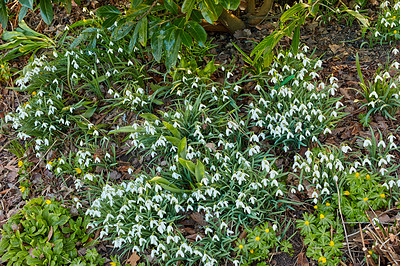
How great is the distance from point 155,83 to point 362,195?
2.14 meters

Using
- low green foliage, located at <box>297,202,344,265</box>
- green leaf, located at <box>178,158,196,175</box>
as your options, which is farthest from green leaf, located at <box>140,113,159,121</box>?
low green foliage, located at <box>297,202,344,265</box>

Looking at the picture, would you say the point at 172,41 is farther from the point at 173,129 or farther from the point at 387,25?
the point at 387,25

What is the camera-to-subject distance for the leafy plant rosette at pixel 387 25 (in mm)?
3100

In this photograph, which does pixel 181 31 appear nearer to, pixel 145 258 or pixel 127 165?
pixel 127 165

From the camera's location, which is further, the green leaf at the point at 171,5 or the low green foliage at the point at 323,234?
the green leaf at the point at 171,5

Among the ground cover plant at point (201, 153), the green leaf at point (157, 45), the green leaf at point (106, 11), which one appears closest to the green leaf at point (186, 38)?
the ground cover plant at point (201, 153)

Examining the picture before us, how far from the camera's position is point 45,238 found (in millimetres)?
2621

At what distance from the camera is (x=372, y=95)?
278cm

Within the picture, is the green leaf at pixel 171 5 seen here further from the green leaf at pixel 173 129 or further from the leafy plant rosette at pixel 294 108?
the leafy plant rosette at pixel 294 108

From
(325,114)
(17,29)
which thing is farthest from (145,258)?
(17,29)

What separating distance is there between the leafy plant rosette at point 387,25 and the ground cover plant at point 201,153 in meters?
0.11

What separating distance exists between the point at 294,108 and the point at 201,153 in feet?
2.65

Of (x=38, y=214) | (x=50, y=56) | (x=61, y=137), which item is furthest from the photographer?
(x=50, y=56)

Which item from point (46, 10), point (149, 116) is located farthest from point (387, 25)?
point (46, 10)
